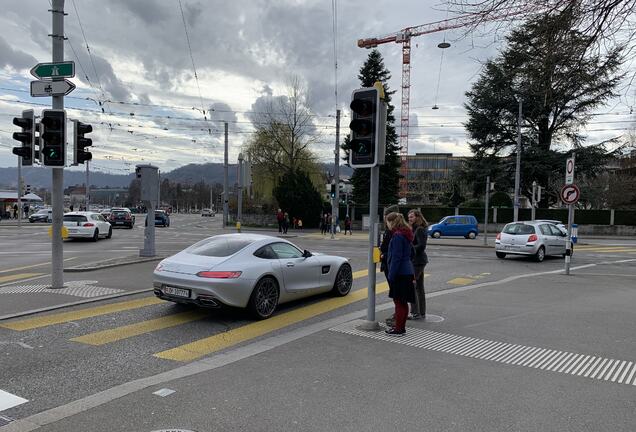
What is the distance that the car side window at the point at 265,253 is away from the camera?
7.88m

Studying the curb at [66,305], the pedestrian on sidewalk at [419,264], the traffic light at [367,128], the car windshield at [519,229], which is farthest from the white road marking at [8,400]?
the car windshield at [519,229]

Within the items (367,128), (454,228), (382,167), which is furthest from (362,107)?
(382,167)

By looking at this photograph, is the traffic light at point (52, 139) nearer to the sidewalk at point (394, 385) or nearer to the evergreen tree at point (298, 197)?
the sidewalk at point (394, 385)

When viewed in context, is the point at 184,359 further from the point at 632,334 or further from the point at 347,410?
the point at 632,334

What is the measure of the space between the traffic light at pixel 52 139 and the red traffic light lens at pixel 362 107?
21.3 feet

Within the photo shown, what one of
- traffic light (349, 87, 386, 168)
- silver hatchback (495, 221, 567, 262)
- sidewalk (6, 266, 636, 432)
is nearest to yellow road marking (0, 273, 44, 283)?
sidewalk (6, 266, 636, 432)

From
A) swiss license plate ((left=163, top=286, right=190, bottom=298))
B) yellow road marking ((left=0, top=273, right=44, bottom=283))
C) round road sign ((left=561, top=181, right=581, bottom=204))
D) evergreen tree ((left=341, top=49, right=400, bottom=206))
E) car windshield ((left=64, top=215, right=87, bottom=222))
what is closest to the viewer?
swiss license plate ((left=163, top=286, right=190, bottom=298))

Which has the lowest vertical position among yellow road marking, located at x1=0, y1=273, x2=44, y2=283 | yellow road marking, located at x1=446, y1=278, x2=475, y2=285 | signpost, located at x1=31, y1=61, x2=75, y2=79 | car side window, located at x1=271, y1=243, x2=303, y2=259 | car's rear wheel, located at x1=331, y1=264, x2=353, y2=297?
yellow road marking, located at x1=0, y1=273, x2=44, y2=283

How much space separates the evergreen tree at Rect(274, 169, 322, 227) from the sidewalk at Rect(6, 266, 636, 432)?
36.1 m

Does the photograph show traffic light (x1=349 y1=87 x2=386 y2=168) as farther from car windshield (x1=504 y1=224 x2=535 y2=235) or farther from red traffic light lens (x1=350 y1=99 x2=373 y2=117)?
car windshield (x1=504 y1=224 x2=535 y2=235)

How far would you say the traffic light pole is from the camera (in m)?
9.94

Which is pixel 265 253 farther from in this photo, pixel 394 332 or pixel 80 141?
pixel 80 141

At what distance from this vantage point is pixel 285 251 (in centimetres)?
847

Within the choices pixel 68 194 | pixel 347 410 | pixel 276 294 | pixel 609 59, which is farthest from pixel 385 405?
pixel 68 194
